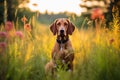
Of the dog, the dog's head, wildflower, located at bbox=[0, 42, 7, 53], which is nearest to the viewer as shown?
wildflower, located at bbox=[0, 42, 7, 53]

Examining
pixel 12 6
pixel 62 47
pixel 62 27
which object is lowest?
pixel 62 47

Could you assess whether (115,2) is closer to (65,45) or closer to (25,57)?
(65,45)

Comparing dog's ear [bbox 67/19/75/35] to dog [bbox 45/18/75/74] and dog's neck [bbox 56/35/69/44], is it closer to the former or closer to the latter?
dog [bbox 45/18/75/74]

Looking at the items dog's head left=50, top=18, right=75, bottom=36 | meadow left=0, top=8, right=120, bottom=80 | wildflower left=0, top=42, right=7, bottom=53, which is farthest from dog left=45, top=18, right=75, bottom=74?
wildflower left=0, top=42, right=7, bottom=53

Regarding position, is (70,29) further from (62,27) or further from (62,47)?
(62,47)

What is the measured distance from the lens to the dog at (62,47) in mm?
8004

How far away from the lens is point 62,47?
839 centimetres

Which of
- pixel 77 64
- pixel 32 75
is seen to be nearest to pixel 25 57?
pixel 32 75

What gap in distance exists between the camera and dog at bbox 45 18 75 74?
315 inches

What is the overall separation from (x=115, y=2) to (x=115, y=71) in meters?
10.6

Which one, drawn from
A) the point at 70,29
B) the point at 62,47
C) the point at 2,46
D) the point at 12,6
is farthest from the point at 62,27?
the point at 12,6

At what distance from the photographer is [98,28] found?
8086mm

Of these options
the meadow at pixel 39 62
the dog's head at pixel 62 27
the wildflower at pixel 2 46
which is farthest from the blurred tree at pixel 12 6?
the wildflower at pixel 2 46

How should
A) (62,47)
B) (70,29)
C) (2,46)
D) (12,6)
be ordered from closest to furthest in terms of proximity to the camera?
(2,46) → (62,47) → (70,29) → (12,6)
